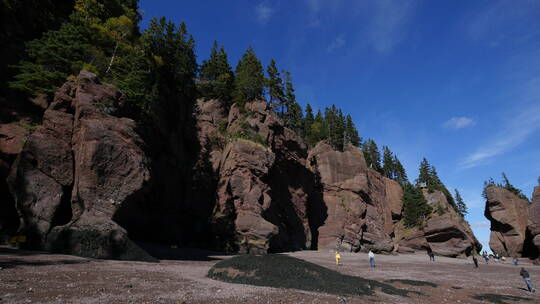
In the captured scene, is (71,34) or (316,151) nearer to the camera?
(71,34)

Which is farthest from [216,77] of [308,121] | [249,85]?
[308,121]

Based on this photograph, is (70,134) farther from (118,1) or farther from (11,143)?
(118,1)

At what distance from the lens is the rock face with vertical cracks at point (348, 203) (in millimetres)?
52194

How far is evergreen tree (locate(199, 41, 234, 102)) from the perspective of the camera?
174 feet

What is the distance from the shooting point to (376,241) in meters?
55.8

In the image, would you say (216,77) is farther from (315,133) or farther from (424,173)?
(424,173)

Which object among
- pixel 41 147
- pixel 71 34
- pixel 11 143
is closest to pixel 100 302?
pixel 41 147

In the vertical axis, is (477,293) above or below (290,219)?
below

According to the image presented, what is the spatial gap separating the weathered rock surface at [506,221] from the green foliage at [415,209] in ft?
50.8

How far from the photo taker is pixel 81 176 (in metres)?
20.0

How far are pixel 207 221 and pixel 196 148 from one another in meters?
11.7

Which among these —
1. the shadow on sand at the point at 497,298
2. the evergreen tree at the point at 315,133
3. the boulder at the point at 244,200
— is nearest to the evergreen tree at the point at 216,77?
the boulder at the point at 244,200

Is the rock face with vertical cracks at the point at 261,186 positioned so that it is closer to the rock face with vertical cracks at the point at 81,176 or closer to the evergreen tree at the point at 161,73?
the evergreen tree at the point at 161,73

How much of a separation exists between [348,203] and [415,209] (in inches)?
984
